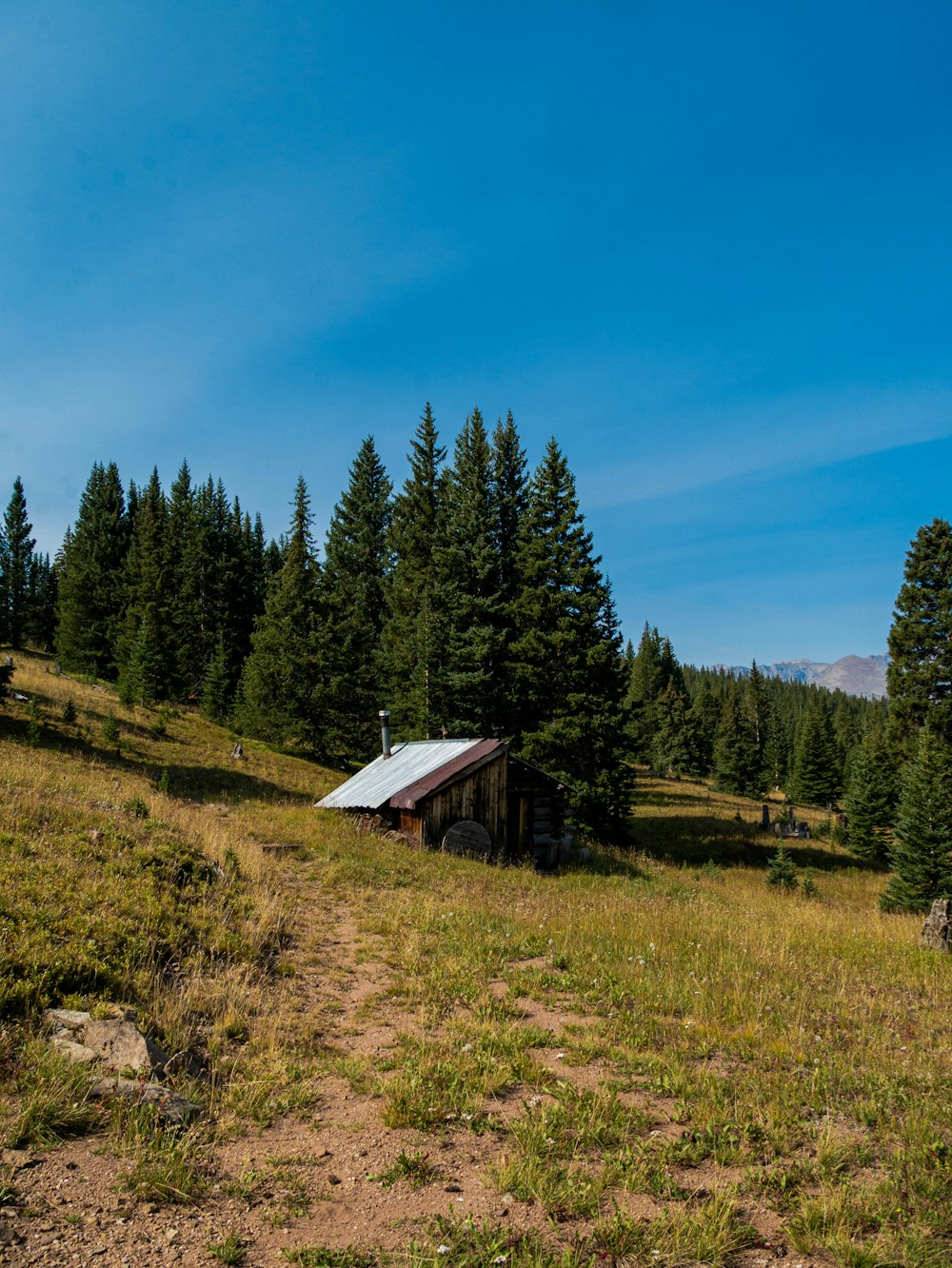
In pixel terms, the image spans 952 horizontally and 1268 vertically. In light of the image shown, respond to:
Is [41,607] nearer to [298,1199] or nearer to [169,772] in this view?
[169,772]

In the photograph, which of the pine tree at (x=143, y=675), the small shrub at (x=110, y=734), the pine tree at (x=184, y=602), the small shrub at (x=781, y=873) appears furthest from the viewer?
the pine tree at (x=184, y=602)

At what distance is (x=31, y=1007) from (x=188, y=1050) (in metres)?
1.50

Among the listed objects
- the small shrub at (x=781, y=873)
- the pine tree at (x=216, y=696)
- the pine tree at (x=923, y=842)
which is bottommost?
the small shrub at (x=781, y=873)

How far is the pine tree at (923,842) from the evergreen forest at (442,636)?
69 mm

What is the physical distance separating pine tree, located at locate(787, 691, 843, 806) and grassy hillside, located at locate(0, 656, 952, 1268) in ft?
173

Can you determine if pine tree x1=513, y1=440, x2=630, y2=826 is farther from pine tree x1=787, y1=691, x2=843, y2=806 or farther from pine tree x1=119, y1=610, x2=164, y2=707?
pine tree x1=787, y1=691, x2=843, y2=806

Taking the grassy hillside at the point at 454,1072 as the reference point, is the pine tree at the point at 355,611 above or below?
above

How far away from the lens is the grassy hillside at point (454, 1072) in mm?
4305

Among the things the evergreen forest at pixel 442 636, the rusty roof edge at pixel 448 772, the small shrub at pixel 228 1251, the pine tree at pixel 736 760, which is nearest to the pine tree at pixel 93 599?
the evergreen forest at pixel 442 636

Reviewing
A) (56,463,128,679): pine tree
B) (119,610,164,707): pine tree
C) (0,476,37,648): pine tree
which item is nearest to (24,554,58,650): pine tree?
(0,476,37,648): pine tree

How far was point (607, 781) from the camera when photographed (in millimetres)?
29547

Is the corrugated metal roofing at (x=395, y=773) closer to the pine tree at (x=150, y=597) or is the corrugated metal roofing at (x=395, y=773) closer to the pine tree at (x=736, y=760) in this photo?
the pine tree at (x=150, y=597)

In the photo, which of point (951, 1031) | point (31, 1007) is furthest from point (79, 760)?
point (951, 1031)

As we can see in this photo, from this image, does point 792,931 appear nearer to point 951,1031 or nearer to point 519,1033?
point 951,1031
